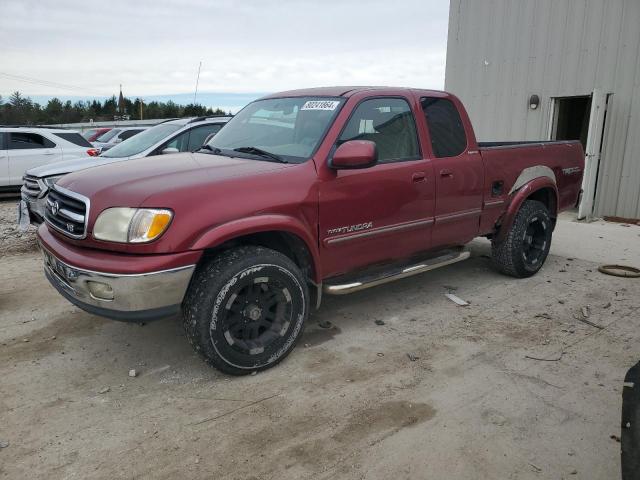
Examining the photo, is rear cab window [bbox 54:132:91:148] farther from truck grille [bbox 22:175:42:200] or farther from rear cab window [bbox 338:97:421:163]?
rear cab window [bbox 338:97:421:163]

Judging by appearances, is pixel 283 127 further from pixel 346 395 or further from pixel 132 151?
pixel 132 151

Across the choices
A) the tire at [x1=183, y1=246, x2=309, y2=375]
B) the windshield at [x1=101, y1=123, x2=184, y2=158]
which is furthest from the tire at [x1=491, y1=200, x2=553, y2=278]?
the windshield at [x1=101, y1=123, x2=184, y2=158]

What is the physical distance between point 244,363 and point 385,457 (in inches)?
46.7

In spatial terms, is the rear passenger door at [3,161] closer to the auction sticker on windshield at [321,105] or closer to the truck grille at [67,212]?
the truck grille at [67,212]

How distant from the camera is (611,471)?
8.46 feet

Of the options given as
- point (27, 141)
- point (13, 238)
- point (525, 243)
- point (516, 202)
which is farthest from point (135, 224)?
point (27, 141)

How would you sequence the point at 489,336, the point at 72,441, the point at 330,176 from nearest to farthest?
the point at 72,441
the point at 330,176
the point at 489,336

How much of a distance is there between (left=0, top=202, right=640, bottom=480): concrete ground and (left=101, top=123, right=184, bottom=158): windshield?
10.5 ft

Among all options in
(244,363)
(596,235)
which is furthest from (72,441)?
(596,235)

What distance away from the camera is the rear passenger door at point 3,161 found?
11.0m

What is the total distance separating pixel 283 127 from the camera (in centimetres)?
421

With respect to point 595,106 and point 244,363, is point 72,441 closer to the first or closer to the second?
point 244,363

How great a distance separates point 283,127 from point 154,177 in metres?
1.24

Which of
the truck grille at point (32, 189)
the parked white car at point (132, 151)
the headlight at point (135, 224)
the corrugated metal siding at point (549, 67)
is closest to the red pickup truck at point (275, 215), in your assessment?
the headlight at point (135, 224)
